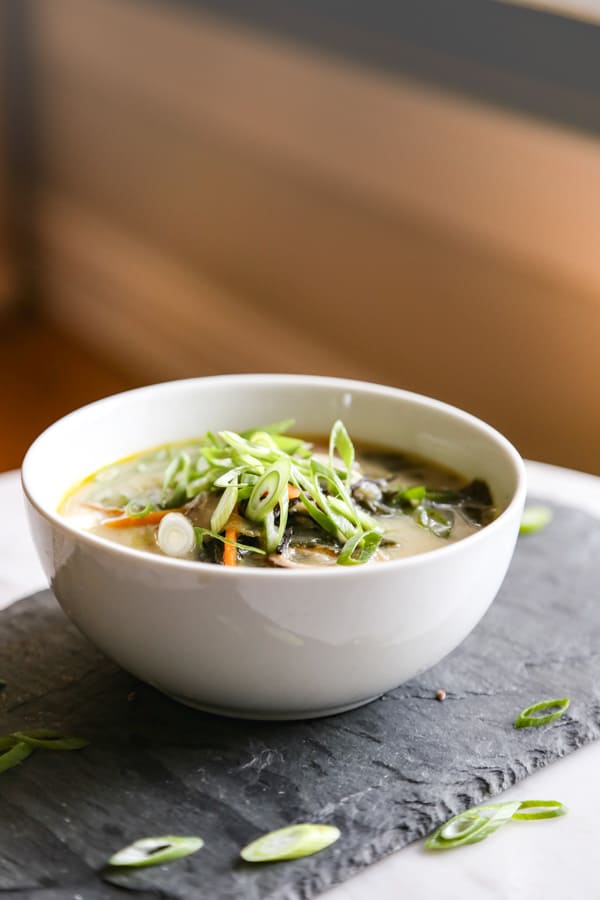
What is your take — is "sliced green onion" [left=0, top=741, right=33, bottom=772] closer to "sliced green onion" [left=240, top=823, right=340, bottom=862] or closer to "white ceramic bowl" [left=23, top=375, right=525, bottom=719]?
"white ceramic bowl" [left=23, top=375, right=525, bottom=719]

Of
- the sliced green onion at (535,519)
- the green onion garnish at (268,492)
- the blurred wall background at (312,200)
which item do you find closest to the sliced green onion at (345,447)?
the green onion garnish at (268,492)

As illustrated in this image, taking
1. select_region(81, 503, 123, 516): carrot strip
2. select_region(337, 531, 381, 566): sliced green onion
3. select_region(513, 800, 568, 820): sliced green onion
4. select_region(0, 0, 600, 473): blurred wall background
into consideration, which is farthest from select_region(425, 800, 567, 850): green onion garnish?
select_region(0, 0, 600, 473): blurred wall background

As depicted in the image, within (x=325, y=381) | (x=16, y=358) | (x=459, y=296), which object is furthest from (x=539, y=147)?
(x=16, y=358)

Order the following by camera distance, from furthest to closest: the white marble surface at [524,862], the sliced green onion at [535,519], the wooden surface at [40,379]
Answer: the wooden surface at [40,379], the sliced green onion at [535,519], the white marble surface at [524,862]

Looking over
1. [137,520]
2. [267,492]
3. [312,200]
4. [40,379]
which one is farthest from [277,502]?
[40,379]

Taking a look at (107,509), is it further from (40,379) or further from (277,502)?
(40,379)

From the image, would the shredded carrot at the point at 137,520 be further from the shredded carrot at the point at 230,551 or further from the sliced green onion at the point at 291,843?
the sliced green onion at the point at 291,843
